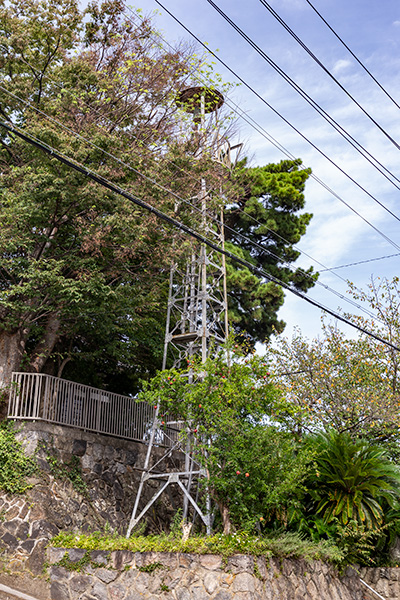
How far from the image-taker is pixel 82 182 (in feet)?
46.3

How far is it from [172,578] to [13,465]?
5159 mm

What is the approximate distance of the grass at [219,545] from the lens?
31.1 feet

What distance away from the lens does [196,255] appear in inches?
642

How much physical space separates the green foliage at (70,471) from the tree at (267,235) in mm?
9646

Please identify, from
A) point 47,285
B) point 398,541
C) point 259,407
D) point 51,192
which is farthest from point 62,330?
point 398,541

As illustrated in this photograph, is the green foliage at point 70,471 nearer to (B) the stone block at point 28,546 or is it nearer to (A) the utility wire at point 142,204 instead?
(B) the stone block at point 28,546

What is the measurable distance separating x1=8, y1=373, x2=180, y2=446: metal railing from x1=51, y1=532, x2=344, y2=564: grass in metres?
2.86

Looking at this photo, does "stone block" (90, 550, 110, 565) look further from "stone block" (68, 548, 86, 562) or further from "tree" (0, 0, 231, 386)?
"tree" (0, 0, 231, 386)

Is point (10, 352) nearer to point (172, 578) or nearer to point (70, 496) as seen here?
point (70, 496)

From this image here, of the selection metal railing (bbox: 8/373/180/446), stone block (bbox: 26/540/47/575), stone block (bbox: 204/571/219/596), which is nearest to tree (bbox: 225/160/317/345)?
metal railing (bbox: 8/373/180/446)

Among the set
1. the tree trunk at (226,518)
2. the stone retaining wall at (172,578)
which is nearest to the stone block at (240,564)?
the stone retaining wall at (172,578)

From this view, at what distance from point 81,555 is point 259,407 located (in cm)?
405

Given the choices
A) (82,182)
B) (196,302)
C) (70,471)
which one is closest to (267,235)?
(196,302)

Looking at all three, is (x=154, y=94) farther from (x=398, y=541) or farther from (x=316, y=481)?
(x=398, y=541)
